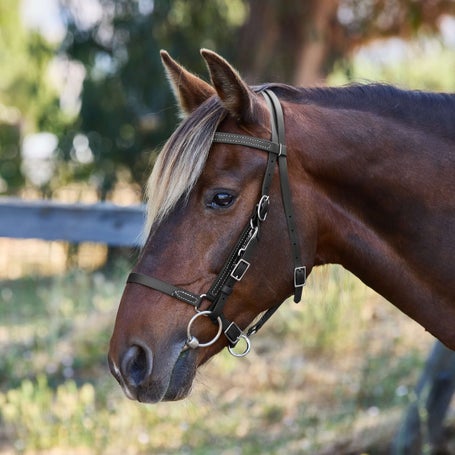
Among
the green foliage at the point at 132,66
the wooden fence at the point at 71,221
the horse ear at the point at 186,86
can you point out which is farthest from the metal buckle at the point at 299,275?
the green foliage at the point at 132,66

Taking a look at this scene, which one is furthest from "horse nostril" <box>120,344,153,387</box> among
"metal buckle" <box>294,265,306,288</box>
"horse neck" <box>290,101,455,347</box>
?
"horse neck" <box>290,101,455,347</box>

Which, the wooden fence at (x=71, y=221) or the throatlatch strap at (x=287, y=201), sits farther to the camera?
the wooden fence at (x=71, y=221)

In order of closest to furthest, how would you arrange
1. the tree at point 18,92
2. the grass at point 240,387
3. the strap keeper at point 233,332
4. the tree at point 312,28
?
the strap keeper at point 233,332 < the grass at point 240,387 < the tree at point 312,28 < the tree at point 18,92

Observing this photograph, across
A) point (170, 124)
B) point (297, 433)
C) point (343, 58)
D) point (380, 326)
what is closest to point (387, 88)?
point (297, 433)

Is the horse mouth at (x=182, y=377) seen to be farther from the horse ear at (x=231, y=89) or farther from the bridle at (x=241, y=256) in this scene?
the horse ear at (x=231, y=89)

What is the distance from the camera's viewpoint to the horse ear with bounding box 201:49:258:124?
238cm

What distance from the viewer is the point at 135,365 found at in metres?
2.37

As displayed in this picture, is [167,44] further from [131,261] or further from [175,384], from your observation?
[175,384]

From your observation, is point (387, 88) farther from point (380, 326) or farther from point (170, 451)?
point (380, 326)

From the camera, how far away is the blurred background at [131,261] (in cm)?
468

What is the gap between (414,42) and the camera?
1107 cm

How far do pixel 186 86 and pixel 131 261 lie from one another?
4610 millimetres

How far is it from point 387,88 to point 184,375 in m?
1.23

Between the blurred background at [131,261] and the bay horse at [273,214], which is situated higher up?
the bay horse at [273,214]
